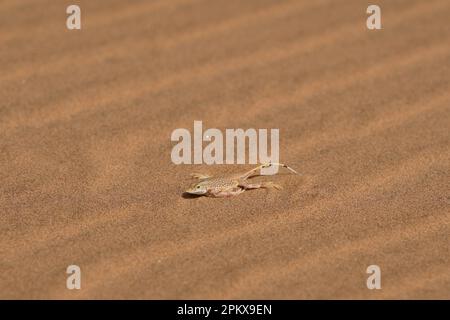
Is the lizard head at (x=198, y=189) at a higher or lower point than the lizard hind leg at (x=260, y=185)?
lower

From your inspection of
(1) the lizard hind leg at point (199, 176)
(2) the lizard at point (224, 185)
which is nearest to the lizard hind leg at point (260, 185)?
(2) the lizard at point (224, 185)

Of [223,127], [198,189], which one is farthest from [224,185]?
[223,127]

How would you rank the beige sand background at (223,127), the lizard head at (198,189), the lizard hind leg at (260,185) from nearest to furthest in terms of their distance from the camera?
the beige sand background at (223,127)
the lizard head at (198,189)
the lizard hind leg at (260,185)

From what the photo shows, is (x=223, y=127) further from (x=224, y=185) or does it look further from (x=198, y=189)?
(x=198, y=189)

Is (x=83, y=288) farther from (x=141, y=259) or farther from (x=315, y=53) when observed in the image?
(x=315, y=53)

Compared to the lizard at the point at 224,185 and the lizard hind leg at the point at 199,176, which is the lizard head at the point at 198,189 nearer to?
the lizard at the point at 224,185

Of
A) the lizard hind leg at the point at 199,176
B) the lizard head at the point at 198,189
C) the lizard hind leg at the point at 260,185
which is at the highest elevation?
the lizard hind leg at the point at 199,176

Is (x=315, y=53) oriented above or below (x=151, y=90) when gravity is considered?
above

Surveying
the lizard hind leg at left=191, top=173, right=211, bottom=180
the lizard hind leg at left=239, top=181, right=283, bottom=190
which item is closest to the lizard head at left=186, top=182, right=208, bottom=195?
the lizard hind leg at left=191, top=173, right=211, bottom=180
